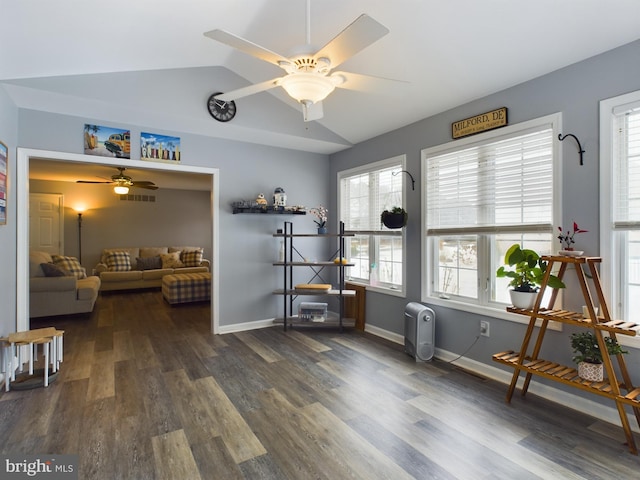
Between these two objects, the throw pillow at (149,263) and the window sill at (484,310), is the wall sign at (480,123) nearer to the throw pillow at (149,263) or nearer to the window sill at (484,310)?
the window sill at (484,310)

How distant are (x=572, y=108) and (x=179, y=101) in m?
3.51

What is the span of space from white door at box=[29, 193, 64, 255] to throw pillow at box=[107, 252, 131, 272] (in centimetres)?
118

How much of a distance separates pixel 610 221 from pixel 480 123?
1316mm

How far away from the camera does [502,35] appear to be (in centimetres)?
237

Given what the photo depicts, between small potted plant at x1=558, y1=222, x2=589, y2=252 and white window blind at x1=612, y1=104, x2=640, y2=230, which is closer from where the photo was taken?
white window blind at x1=612, y1=104, x2=640, y2=230

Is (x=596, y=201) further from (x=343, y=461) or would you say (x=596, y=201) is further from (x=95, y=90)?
(x=95, y=90)

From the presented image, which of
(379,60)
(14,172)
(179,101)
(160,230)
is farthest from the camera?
(160,230)

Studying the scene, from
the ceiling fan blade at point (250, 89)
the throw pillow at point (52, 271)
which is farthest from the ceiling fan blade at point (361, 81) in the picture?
the throw pillow at point (52, 271)

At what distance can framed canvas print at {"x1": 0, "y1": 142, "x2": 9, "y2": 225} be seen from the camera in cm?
279

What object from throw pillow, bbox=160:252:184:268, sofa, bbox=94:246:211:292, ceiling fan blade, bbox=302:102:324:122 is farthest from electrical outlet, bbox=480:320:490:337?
throw pillow, bbox=160:252:184:268

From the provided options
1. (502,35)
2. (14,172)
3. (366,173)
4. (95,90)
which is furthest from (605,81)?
(14,172)

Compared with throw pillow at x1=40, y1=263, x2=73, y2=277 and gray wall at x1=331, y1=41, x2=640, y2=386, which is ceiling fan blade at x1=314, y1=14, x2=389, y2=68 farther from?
throw pillow at x1=40, y1=263, x2=73, y2=277

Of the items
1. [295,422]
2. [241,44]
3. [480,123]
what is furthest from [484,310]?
[241,44]

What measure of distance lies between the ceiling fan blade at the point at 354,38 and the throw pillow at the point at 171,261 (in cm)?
705
